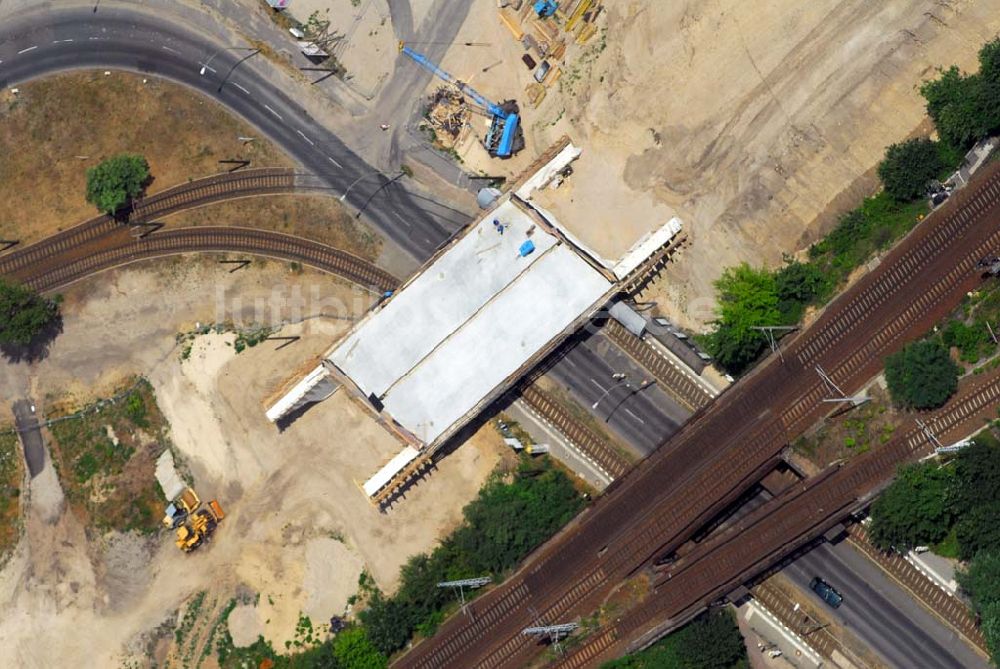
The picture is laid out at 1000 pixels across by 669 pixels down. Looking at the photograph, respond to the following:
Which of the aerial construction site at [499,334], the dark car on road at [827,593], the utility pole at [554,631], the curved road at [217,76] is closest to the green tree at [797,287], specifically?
the aerial construction site at [499,334]

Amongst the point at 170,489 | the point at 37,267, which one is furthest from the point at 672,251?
the point at 37,267

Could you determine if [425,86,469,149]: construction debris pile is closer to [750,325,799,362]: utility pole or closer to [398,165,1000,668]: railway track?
[750,325,799,362]: utility pole

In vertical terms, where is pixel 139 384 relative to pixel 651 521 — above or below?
above

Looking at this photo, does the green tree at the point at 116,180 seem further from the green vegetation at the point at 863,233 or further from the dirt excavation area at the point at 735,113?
the green vegetation at the point at 863,233

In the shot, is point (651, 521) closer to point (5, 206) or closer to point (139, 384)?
point (139, 384)

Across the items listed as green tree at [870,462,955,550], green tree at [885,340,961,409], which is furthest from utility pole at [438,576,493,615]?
green tree at [885,340,961,409]

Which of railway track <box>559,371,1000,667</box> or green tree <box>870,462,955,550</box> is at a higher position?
railway track <box>559,371,1000,667</box>
